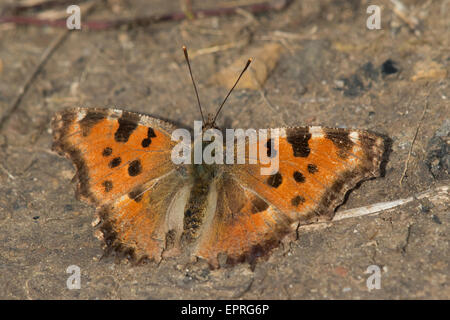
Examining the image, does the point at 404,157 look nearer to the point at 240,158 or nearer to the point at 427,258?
the point at 427,258

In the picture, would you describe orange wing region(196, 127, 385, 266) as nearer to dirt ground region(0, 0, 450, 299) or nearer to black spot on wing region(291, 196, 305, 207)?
black spot on wing region(291, 196, 305, 207)

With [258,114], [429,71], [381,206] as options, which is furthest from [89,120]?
[429,71]


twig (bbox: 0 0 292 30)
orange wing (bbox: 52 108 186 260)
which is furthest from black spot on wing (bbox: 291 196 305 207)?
twig (bbox: 0 0 292 30)

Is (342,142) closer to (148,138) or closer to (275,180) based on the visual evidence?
(275,180)
